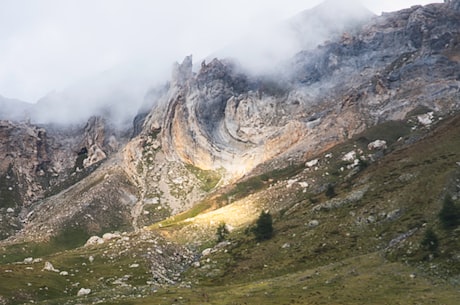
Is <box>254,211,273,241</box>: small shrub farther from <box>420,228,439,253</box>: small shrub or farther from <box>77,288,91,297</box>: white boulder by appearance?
<box>420,228,439,253</box>: small shrub

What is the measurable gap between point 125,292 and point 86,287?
20.2m

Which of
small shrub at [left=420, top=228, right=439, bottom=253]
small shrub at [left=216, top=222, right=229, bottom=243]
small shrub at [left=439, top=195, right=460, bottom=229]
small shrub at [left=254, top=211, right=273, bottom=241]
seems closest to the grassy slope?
small shrub at [left=420, top=228, right=439, bottom=253]

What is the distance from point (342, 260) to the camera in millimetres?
86312

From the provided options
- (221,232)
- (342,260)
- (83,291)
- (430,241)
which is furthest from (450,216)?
(221,232)

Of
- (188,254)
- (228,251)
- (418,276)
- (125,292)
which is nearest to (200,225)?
(188,254)

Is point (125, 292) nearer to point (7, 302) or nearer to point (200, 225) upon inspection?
point (7, 302)

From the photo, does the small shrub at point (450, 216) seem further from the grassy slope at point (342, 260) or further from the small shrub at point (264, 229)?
the small shrub at point (264, 229)

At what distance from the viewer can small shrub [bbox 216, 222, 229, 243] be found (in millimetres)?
152750

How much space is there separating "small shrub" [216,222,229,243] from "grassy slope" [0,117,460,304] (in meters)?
18.7

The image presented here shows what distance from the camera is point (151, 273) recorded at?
11569cm

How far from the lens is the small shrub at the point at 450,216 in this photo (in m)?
77.7

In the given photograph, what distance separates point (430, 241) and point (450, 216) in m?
9.48

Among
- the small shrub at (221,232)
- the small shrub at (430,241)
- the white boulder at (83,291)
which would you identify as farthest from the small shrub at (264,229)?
the small shrub at (430,241)

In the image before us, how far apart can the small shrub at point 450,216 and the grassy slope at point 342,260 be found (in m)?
1.80
